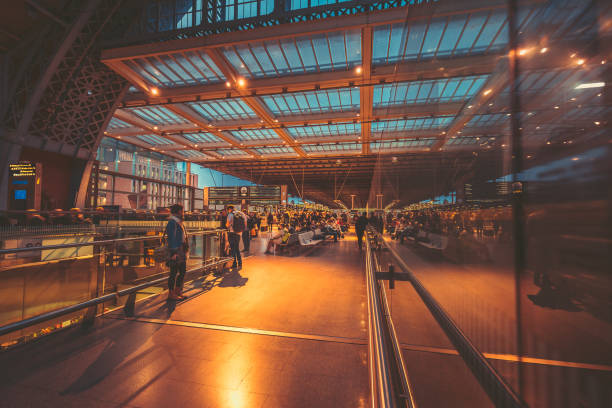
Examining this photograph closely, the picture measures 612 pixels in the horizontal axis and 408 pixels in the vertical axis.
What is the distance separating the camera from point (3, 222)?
623cm

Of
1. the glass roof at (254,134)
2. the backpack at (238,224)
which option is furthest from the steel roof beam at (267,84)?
the backpack at (238,224)

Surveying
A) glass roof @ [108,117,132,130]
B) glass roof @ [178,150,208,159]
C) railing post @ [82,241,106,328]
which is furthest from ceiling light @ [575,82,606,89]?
glass roof @ [178,150,208,159]

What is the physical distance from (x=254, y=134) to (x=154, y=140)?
867 centimetres

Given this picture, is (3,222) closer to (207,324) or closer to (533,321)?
(207,324)

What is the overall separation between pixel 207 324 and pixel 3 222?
6.62 metres

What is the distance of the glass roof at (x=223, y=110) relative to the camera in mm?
15500

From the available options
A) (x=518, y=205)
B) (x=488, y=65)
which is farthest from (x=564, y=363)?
(x=488, y=65)

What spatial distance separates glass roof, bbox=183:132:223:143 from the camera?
2049cm

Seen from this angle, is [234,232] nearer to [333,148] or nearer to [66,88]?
[66,88]

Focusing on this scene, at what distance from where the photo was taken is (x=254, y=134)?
2022cm

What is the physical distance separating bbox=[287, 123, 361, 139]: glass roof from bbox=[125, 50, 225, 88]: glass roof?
691 centimetres

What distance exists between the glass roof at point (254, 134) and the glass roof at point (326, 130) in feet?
4.97

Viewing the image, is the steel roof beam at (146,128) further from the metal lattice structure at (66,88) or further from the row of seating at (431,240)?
the row of seating at (431,240)

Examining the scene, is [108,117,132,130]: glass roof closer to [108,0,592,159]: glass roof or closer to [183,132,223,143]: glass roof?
[108,0,592,159]: glass roof
